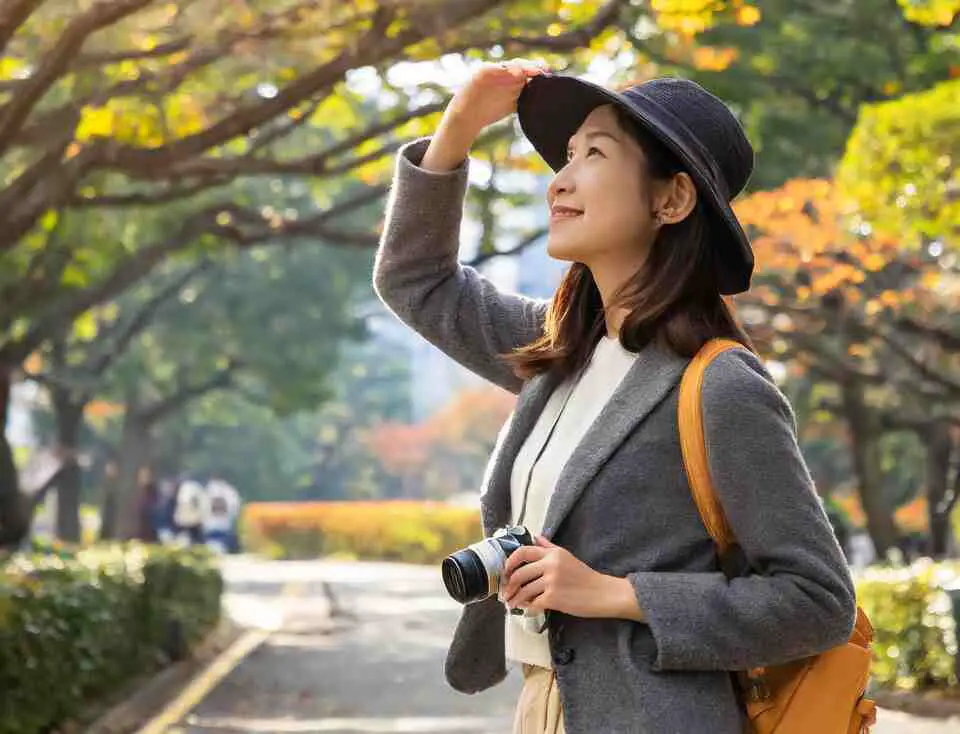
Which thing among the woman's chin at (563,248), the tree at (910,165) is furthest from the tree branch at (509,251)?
the woman's chin at (563,248)

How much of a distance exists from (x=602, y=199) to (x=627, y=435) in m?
0.40

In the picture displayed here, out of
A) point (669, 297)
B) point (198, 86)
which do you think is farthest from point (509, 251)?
point (669, 297)

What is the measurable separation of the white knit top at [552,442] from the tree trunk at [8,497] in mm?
13428

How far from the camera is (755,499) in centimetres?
230

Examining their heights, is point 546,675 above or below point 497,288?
below

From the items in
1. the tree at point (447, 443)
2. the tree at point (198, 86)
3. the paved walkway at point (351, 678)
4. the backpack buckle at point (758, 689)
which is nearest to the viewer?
the backpack buckle at point (758, 689)

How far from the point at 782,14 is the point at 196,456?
34143 mm

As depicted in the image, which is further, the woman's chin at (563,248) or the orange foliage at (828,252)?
the orange foliage at (828,252)

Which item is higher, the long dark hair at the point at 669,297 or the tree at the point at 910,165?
the long dark hair at the point at 669,297

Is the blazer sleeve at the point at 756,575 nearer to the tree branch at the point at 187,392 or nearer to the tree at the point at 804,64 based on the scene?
the tree at the point at 804,64

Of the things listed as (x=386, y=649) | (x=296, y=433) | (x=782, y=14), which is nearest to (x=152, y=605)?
(x=386, y=649)

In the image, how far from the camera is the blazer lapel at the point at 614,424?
94.7 inches

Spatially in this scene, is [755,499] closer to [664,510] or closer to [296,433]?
[664,510]

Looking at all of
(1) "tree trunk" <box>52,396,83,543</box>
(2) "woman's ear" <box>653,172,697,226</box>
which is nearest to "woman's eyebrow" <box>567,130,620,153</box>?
(2) "woman's ear" <box>653,172,697,226</box>
